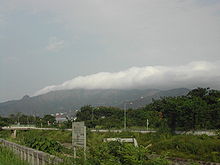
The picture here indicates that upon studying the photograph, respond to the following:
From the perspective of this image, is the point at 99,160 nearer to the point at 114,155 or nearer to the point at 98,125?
the point at 114,155

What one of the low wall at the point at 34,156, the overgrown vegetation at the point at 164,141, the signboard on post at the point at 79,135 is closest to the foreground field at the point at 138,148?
the overgrown vegetation at the point at 164,141

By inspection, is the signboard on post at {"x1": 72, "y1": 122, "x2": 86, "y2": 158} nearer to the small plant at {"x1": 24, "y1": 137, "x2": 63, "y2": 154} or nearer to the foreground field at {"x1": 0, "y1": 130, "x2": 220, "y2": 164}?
the foreground field at {"x1": 0, "y1": 130, "x2": 220, "y2": 164}

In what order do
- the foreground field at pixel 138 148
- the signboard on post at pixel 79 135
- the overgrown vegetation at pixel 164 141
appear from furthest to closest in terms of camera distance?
the signboard on post at pixel 79 135 → the overgrown vegetation at pixel 164 141 → the foreground field at pixel 138 148

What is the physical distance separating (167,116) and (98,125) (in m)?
36.5

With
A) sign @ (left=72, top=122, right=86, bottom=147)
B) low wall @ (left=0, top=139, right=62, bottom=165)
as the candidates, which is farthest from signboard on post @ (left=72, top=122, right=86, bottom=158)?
low wall @ (left=0, top=139, right=62, bottom=165)

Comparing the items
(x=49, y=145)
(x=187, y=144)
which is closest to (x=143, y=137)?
(x=187, y=144)

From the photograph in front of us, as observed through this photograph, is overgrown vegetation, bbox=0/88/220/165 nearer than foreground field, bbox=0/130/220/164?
No

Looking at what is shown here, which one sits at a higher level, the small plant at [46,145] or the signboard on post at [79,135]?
the signboard on post at [79,135]

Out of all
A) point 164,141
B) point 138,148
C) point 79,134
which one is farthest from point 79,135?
point 164,141

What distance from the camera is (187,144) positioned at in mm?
28250

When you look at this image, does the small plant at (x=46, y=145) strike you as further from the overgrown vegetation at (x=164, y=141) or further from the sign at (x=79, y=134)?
the sign at (x=79, y=134)

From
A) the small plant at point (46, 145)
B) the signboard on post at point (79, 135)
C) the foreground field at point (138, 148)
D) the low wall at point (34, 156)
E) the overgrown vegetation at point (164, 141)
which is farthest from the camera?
the small plant at point (46, 145)

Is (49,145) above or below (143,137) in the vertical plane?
above

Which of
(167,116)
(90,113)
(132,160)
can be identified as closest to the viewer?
(132,160)
